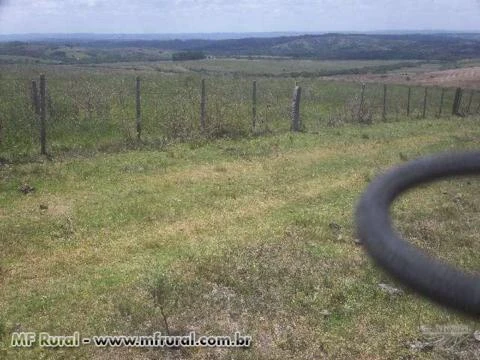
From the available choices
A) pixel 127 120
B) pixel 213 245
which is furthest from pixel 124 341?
pixel 127 120

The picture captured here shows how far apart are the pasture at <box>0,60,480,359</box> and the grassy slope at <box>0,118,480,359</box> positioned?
0.08 ft

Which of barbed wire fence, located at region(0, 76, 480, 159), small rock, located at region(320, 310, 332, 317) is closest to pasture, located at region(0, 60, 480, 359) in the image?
small rock, located at region(320, 310, 332, 317)

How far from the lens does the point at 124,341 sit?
5.16 m

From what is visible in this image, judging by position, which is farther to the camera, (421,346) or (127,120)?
Answer: (127,120)

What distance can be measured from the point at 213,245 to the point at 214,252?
1.05ft

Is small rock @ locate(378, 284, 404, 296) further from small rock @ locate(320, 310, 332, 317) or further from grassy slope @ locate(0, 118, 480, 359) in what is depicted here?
small rock @ locate(320, 310, 332, 317)

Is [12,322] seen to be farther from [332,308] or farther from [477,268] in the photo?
[477,268]

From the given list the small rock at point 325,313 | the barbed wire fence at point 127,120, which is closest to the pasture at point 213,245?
the small rock at point 325,313

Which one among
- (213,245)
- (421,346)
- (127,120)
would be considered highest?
(127,120)

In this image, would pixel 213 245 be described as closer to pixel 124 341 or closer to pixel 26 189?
pixel 124 341

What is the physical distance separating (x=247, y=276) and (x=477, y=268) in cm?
315

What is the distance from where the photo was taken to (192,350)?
16.8 ft

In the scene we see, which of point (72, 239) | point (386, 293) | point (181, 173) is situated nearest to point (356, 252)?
point (386, 293)

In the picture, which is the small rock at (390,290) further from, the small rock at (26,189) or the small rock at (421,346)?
the small rock at (26,189)
